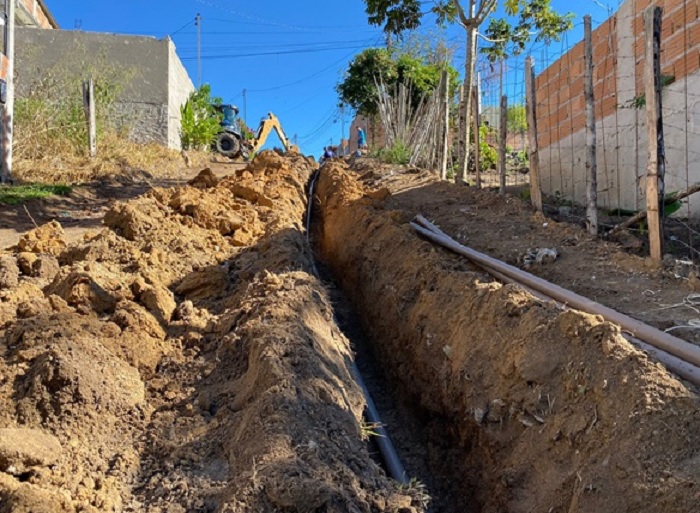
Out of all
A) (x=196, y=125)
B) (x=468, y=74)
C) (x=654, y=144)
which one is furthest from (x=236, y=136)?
(x=654, y=144)

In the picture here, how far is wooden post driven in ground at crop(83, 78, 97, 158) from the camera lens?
33.7 feet

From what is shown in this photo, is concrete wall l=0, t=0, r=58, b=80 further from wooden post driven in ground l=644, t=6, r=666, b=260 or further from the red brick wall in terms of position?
wooden post driven in ground l=644, t=6, r=666, b=260

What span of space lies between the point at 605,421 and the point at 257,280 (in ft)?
8.06

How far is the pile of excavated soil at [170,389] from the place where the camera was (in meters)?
1.96

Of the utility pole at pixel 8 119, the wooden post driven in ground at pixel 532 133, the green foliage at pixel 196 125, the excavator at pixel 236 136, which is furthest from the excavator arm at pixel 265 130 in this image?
the wooden post driven in ground at pixel 532 133

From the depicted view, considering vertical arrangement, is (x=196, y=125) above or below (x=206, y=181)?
above

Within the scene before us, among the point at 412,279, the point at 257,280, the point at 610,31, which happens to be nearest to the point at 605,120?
the point at 610,31

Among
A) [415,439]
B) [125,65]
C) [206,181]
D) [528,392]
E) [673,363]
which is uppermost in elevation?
[125,65]

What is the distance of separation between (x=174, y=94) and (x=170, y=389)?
13540 mm

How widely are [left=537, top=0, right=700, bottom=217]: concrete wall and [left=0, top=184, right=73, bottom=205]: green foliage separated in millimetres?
7050

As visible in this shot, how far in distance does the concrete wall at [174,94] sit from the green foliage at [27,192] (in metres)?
6.55

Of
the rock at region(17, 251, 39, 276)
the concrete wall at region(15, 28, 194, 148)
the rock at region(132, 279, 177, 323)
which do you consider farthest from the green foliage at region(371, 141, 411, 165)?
the rock at region(132, 279, 177, 323)

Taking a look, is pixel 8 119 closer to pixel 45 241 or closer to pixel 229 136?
pixel 45 241

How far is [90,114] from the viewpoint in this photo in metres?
10.3
